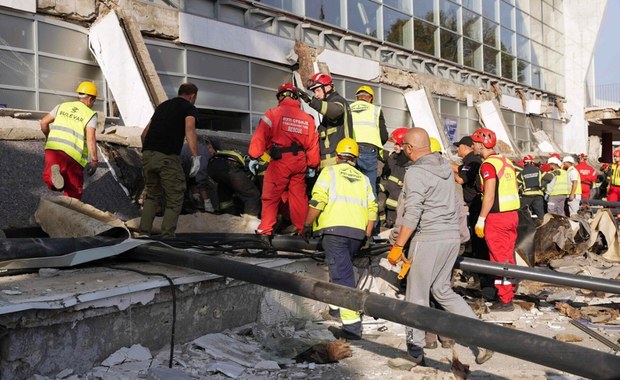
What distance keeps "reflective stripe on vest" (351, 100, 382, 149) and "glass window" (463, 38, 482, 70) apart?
1591 centimetres

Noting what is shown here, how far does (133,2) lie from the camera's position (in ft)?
36.4

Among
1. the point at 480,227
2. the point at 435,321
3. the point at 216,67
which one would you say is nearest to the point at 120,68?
the point at 216,67

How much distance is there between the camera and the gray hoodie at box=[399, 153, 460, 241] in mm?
4793

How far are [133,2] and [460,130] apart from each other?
13645 millimetres

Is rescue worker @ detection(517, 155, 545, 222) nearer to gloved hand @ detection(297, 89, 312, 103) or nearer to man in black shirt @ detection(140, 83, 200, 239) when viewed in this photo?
gloved hand @ detection(297, 89, 312, 103)

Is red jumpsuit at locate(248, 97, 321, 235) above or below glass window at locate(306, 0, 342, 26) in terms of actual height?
below

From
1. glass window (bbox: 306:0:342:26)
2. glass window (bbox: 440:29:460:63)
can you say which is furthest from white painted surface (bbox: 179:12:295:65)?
glass window (bbox: 440:29:460:63)

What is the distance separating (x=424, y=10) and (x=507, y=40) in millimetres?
7019

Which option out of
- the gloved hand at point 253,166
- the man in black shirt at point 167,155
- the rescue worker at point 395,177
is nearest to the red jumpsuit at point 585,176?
the rescue worker at point 395,177

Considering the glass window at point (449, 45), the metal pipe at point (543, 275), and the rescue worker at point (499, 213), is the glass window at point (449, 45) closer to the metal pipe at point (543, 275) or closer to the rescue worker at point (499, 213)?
the rescue worker at point (499, 213)

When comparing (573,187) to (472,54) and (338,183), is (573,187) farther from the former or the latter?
(338,183)

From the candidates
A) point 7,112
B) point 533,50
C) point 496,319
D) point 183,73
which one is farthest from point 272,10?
point 533,50

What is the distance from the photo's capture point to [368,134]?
7.32m

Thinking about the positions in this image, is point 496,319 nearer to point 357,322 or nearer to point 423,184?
point 357,322
